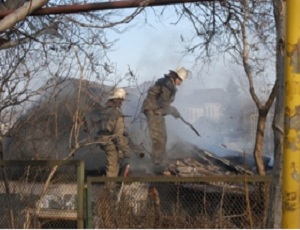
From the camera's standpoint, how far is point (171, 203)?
704cm

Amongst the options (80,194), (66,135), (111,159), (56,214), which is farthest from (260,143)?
(56,214)

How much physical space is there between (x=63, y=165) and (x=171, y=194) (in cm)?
138

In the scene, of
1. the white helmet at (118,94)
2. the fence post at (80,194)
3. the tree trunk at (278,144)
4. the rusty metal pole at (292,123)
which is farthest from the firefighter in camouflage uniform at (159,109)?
the rusty metal pole at (292,123)

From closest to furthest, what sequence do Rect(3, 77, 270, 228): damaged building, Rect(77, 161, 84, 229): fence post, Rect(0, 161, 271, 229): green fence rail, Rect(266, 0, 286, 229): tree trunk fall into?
Rect(266, 0, 286, 229): tree trunk → Rect(0, 161, 271, 229): green fence rail → Rect(77, 161, 84, 229): fence post → Rect(3, 77, 270, 228): damaged building

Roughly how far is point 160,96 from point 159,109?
230mm

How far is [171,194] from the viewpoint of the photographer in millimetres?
7078

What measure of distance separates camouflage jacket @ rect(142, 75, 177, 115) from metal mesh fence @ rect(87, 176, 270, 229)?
3.21m

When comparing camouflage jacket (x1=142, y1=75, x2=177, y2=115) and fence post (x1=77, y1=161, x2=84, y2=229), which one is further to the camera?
camouflage jacket (x1=142, y1=75, x2=177, y2=115)

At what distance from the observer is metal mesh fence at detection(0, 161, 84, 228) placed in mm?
7250

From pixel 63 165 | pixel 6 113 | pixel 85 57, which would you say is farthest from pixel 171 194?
pixel 6 113

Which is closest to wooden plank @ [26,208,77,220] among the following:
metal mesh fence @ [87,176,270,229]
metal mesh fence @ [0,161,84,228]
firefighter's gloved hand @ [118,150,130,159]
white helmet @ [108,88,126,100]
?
metal mesh fence @ [0,161,84,228]

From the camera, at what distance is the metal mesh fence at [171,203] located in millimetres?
6781

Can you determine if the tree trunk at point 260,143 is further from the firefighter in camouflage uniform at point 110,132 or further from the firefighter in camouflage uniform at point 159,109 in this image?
the firefighter in camouflage uniform at point 110,132

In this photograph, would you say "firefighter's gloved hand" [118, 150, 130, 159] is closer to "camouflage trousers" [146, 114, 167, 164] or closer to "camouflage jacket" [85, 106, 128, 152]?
"camouflage jacket" [85, 106, 128, 152]
